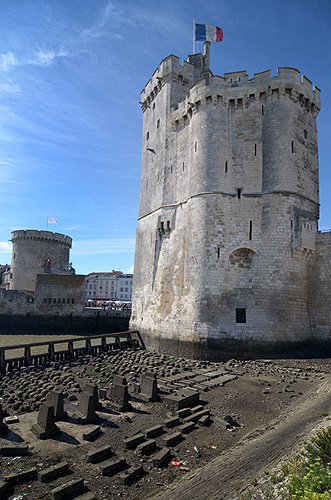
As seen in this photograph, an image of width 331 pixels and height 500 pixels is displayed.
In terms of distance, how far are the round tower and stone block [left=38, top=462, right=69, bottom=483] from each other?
40.8 m

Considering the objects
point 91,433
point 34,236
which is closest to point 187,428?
point 91,433

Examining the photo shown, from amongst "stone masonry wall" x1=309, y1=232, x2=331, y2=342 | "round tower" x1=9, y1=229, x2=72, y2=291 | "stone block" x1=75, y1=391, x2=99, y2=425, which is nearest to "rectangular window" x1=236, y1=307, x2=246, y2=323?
"stone masonry wall" x1=309, y1=232, x2=331, y2=342

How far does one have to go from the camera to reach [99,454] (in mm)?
7266

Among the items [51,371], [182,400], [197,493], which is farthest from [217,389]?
[51,371]

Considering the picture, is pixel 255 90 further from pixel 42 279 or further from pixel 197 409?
pixel 42 279

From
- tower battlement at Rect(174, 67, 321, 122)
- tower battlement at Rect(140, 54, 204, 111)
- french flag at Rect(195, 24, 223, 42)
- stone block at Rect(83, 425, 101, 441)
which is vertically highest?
french flag at Rect(195, 24, 223, 42)

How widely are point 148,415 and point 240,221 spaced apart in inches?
535

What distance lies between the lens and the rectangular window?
62.7 ft

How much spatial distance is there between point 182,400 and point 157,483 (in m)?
4.24

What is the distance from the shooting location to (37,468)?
6.88 metres

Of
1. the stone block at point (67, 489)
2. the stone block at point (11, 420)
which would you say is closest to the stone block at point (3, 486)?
the stone block at point (67, 489)

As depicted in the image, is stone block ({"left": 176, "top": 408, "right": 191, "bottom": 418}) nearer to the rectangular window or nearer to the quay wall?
the rectangular window

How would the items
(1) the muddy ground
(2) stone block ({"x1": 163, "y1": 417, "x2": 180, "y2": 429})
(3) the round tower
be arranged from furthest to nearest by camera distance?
(3) the round tower < (2) stone block ({"x1": 163, "y1": 417, "x2": 180, "y2": 429}) < (1) the muddy ground

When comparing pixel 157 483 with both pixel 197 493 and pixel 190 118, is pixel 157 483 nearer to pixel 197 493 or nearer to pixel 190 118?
pixel 197 493
